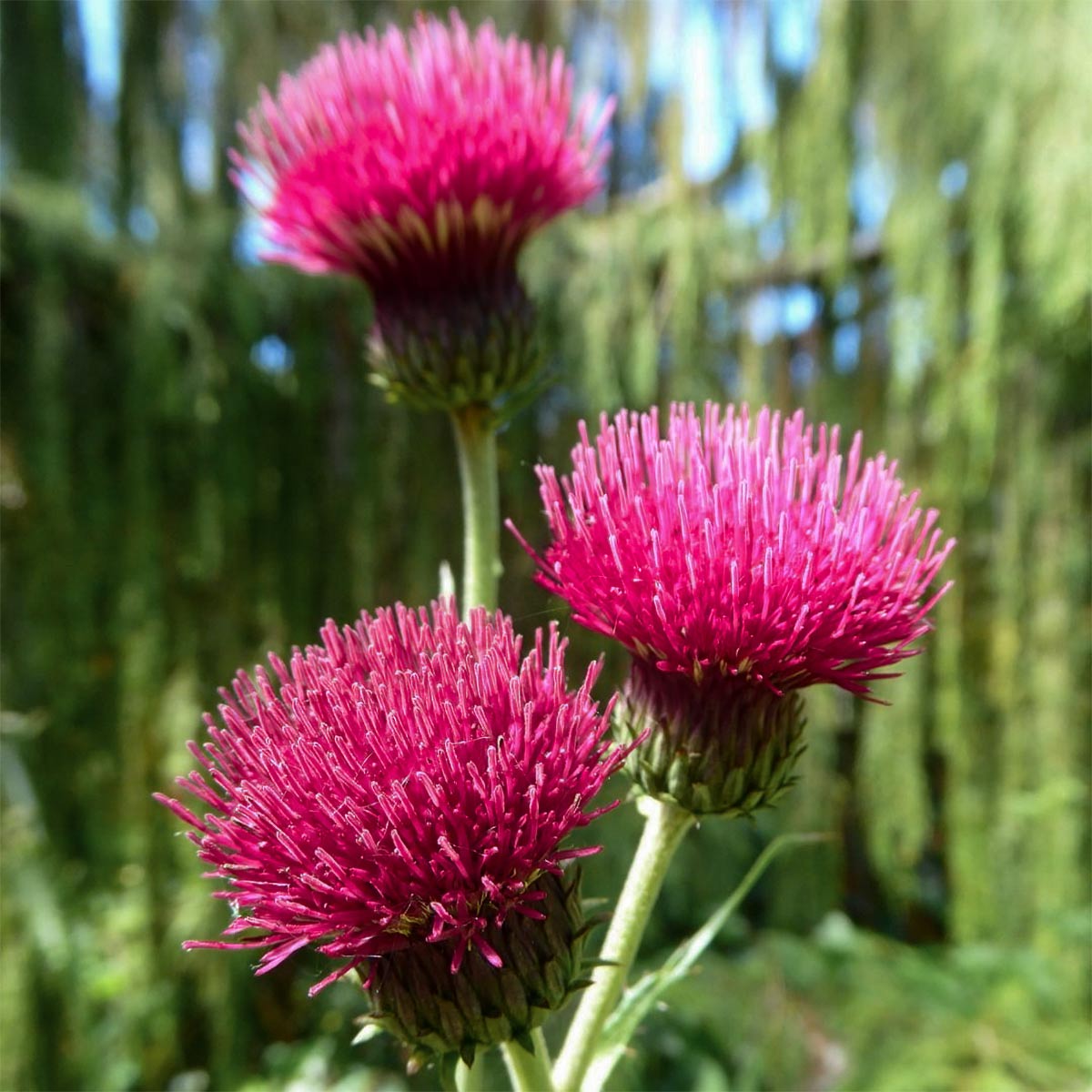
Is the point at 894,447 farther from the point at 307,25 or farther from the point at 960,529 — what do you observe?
the point at 307,25

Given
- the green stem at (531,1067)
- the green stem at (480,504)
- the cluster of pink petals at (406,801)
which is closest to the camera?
the cluster of pink petals at (406,801)

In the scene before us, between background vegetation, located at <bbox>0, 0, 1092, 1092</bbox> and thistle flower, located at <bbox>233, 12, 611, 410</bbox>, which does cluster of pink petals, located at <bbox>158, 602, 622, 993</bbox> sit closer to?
thistle flower, located at <bbox>233, 12, 611, 410</bbox>

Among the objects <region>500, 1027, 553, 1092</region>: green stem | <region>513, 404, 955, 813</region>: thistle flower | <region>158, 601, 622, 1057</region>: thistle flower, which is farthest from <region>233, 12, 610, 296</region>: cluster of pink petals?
<region>500, 1027, 553, 1092</region>: green stem

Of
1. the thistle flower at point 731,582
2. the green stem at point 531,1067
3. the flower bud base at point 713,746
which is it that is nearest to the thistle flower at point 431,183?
the thistle flower at point 731,582

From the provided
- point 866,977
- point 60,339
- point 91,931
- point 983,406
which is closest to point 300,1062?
point 91,931

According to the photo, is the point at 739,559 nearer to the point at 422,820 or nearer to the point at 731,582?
the point at 731,582

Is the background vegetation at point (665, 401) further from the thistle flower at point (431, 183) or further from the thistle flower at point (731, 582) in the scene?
the thistle flower at point (731, 582)

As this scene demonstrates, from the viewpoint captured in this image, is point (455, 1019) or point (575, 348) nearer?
point (455, 1019)

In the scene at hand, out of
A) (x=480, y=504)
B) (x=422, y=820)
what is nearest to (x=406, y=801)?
(x=422, y=820)
